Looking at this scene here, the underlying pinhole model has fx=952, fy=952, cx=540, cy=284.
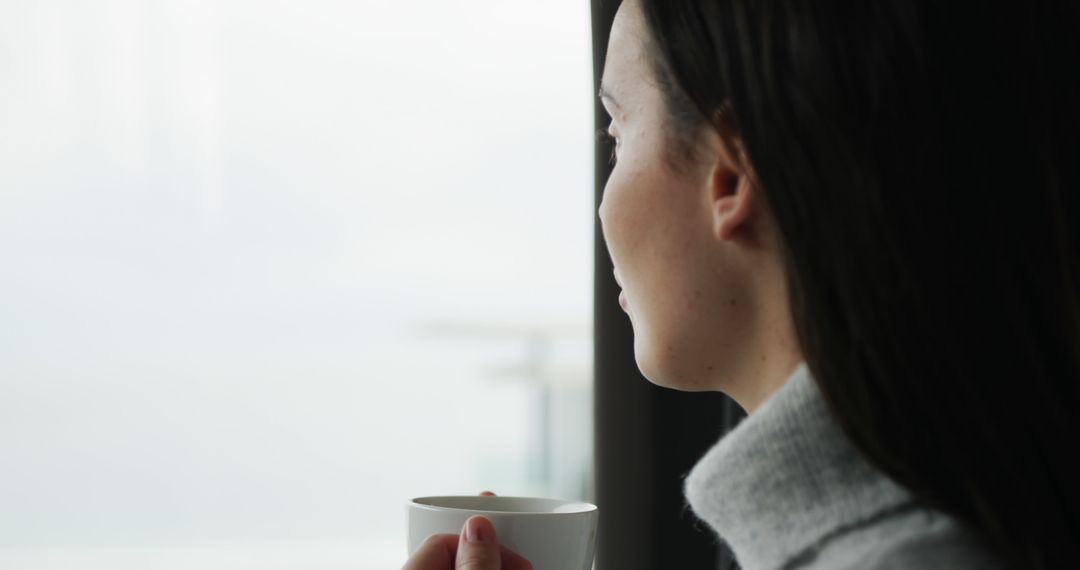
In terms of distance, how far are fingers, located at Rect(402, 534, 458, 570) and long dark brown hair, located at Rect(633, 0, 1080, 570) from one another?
0.30 m

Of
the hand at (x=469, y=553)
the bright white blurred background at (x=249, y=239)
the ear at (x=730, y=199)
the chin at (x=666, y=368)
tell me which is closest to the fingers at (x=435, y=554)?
the hand at (x=469, y=553)

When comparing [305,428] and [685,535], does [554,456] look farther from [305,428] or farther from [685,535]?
[685,535]

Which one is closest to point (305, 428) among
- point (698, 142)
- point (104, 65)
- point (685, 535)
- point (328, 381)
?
point (328, 381)

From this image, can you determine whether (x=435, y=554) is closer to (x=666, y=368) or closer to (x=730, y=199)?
(x=666, y=368)

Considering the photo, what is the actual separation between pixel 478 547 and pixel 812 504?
230 mm

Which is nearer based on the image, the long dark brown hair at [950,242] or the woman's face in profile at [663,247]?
the long dark brown hair at [950,242]

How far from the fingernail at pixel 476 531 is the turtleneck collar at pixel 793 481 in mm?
169

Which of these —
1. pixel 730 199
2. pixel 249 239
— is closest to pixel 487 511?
pixel 730 199

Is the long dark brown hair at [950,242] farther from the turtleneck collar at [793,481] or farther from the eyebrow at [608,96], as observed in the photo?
the eyebrow at [608,96]

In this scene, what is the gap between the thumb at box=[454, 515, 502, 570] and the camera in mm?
648

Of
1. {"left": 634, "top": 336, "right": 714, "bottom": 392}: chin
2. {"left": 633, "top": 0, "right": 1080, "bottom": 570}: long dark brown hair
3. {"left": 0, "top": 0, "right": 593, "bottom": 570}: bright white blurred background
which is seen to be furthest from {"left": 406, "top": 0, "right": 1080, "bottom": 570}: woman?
{"left": 0, "top": 0, "right": 593, "bottom": 570}: bright white blurred background

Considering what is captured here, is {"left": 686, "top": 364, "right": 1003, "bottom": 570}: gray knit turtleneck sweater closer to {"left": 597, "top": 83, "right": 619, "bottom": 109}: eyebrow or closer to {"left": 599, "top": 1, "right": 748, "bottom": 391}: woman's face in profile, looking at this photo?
{"left": 599, "top": 1, "right": 748, "bottom": 391}: woman's face in profile

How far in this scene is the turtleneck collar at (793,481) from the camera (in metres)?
0.54

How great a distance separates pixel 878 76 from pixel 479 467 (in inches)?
74.8
